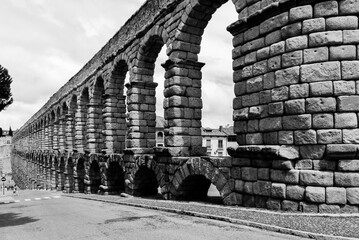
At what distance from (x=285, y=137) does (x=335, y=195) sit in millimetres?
1561

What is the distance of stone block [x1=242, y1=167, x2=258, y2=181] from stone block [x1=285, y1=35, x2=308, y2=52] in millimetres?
2965

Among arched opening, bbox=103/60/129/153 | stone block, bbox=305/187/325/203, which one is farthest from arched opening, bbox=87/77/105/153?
stone block, bbox=305/187/325/203

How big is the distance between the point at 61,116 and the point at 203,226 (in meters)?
29.0

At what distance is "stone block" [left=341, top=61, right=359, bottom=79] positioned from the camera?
696 centimetres

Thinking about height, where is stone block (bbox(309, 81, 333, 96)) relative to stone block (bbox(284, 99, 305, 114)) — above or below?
above

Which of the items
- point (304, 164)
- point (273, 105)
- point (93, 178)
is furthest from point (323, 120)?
point (93, 178)

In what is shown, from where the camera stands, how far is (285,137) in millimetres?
7441

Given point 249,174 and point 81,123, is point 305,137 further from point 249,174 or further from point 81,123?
point 81,123

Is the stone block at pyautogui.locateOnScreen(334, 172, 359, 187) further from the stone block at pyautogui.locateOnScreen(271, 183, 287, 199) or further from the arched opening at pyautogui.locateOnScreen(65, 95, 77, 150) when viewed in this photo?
the arched opening at pyautogui.locateOnScreen(65, 95, 77, 150)

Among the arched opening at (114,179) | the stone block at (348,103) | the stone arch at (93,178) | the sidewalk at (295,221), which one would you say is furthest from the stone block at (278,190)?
the stone arch at (93,178)

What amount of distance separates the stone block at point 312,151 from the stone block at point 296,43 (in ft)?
7.18

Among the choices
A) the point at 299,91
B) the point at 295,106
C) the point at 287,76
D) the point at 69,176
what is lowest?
the point at 69,176

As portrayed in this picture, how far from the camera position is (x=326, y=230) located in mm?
5586

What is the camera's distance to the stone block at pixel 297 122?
712 cm
